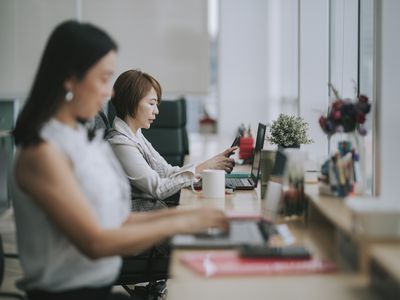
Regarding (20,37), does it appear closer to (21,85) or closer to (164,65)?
(21,85)

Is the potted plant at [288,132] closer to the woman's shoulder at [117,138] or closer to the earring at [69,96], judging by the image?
the woman's shoulder at [117,138]

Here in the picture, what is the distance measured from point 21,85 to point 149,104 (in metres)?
4.79

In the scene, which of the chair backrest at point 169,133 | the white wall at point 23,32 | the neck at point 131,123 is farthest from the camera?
the white wall at point 23,32

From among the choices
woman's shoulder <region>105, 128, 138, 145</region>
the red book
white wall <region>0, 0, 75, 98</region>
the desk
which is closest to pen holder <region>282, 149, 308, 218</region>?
the desk

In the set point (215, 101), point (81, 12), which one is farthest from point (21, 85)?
point (215, 101)

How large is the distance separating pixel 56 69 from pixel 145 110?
5.01 ft

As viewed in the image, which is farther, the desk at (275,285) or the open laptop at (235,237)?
the open laptop at (235,237)

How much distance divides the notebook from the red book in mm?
72

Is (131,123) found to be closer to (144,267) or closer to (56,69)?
(144,267)

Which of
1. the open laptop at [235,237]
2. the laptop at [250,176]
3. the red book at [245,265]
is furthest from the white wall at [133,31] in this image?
the red book at [245,265]

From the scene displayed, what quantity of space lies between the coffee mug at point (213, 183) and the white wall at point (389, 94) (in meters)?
0.71

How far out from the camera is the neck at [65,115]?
1.67 m

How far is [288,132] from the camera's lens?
3.15 meters

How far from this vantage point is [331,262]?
169 centimetres
